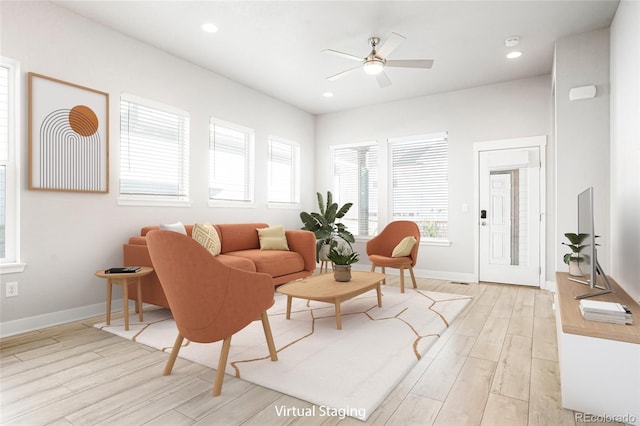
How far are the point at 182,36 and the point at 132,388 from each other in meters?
3.48

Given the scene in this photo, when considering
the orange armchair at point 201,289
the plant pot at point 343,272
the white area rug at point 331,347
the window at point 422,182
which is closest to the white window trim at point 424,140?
the window at point 422,182

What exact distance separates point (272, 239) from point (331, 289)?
184 centimetres

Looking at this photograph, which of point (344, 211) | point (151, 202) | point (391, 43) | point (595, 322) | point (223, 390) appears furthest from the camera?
point (344, 211)

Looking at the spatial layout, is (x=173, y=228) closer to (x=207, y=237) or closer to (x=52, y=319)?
(x=207, y=237)

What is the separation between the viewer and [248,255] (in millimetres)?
4250

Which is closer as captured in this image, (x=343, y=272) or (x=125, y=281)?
(x=125, y=281)

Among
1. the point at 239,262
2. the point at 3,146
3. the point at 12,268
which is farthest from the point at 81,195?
the point at 239,262

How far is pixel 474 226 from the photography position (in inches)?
210

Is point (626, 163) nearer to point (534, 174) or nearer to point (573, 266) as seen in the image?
point (573, 266)

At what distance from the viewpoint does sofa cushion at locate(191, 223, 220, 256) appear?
13.2 feet

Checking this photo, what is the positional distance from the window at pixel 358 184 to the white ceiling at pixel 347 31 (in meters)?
1.60

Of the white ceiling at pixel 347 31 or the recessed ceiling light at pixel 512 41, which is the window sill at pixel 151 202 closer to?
the white ceiling at pixel 347 31

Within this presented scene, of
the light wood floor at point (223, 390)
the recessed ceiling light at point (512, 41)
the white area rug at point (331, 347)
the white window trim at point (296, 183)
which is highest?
the recessed ceiling light at point (512, 41)

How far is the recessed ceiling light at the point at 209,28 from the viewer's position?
3578 mm
